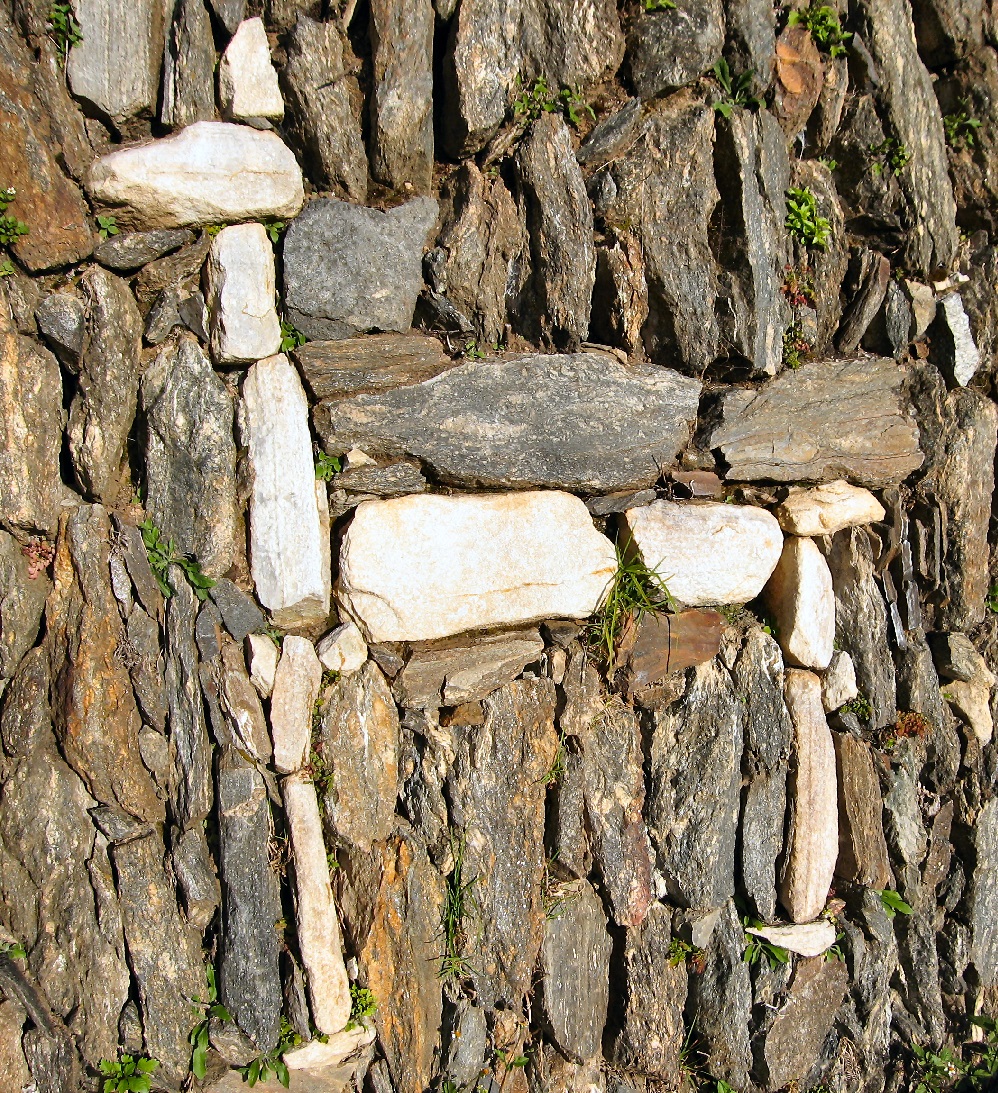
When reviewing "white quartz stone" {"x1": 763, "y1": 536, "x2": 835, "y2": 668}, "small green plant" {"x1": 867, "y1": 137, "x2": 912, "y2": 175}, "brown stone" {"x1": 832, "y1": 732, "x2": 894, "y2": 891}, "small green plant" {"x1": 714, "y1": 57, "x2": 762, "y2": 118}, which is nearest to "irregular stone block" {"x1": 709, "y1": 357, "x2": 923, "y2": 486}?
"white quartz stone" {"x1": 763, "y1": 536, "x2": 835, "y2": 668}

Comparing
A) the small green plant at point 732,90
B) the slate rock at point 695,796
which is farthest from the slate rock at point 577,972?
the small green plant at point 732,90

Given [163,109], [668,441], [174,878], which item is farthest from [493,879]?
[163,109]

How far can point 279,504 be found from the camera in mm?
3225

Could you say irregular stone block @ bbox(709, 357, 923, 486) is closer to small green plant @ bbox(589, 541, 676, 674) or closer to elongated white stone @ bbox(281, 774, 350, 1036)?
small green plant @ bbox(589, 541, 676, 674)

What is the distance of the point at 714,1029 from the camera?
3.85 m

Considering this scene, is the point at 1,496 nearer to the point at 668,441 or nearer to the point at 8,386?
the point at 8,386

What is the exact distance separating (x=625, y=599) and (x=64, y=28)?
→ 3096mm

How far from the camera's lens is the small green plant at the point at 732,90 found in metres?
3.72

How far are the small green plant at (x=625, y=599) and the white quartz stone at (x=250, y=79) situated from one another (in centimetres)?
230

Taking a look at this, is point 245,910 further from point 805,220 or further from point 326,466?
point 805,220

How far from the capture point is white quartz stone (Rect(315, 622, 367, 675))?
3.30 m

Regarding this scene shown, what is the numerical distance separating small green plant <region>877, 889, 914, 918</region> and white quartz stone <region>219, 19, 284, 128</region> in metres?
4.55

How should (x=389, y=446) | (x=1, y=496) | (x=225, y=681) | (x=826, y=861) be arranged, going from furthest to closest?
1. (x=826, y=861)
2. (x=389, y=446)
3. (x=225, y=681)
4. (x=1, y=496)

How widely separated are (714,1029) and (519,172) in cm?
396
